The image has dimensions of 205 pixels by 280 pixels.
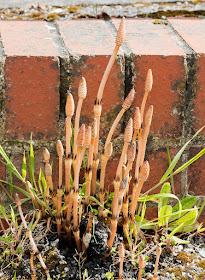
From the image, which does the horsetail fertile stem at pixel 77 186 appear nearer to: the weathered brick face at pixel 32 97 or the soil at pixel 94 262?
the soil at pixel 94 262

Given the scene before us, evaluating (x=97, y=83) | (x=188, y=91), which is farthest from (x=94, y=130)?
(x=188, y=91)

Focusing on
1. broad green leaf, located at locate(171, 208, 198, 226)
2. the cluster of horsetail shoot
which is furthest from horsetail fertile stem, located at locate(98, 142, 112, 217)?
broad green leaf, located at locate(171, 208, 198, 226)

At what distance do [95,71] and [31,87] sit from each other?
178mm

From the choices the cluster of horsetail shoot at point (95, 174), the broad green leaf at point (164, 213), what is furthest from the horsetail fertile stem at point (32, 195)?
the broad green leaf at point (164, 213)

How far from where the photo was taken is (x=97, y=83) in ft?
4.42

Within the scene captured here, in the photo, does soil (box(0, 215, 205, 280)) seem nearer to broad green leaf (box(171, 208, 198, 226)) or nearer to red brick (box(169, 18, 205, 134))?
broad green leaf (box(171, 208, 198, 226))

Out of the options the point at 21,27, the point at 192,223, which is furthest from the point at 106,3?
the point at 192,223

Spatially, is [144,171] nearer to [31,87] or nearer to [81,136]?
[81,136]

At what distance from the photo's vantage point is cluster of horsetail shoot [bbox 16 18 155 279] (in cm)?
117

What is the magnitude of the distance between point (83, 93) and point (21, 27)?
477mm

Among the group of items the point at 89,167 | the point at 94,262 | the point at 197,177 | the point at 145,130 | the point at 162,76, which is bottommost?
the point at 94,262

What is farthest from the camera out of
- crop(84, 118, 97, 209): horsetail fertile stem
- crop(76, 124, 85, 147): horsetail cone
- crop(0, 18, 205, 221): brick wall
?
crop(0, 18, 205, 221): brick wall

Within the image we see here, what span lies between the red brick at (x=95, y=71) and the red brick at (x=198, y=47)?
22cm

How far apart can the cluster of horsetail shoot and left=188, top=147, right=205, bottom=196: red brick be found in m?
0.23
